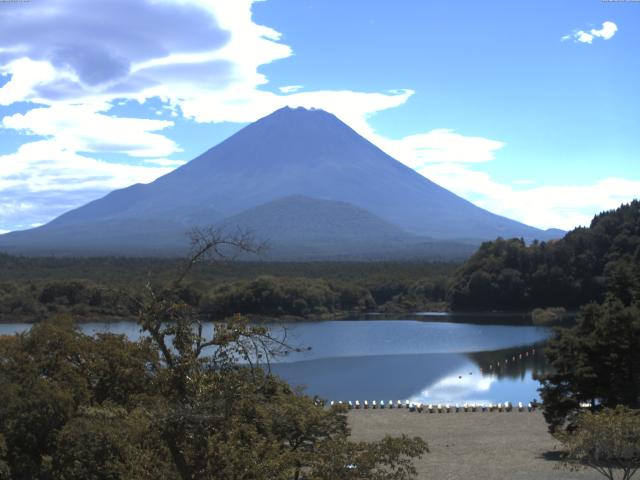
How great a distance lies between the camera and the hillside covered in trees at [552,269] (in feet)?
207

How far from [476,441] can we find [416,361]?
20.2m

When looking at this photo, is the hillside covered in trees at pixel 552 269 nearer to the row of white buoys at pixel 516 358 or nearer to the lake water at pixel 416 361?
the lake water at pixel 416 361

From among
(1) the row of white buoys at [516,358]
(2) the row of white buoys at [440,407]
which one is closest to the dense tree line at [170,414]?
(2) the row of white buoys at [440,407]

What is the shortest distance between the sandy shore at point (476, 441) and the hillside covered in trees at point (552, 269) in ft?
126

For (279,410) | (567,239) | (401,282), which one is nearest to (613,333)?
(279,410)

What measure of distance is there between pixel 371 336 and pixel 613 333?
32.7m

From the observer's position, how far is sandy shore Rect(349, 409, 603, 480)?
1736cm

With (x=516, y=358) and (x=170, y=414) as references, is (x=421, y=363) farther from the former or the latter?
(x=170, y=414)

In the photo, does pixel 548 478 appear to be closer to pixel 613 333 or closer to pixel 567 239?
pixel 613 333

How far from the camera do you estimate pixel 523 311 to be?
64.8m

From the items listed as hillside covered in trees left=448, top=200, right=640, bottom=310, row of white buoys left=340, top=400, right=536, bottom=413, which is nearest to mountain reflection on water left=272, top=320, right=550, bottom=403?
row of white buoys left=340, top=400, right=536, bottom=413

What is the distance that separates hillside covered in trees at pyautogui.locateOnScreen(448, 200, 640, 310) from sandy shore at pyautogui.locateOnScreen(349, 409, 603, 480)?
38.3 m

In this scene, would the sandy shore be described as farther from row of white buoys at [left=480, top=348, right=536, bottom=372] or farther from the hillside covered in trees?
the hillside covered in trees

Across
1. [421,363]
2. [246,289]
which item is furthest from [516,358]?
[246,289]
